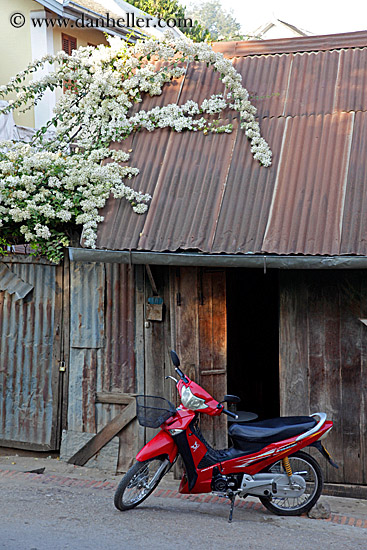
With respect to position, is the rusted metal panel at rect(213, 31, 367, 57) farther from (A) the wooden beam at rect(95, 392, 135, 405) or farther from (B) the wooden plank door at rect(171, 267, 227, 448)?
(A) the wooden beam at rect(95, 392, 135, 405)

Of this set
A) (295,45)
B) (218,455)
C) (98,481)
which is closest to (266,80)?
(295,45)

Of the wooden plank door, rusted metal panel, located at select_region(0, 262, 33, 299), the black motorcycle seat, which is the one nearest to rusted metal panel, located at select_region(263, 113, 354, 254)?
the wooden plank door

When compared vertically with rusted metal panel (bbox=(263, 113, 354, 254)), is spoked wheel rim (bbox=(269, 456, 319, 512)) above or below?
below

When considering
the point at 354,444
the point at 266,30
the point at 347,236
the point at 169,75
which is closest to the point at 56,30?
the point at 169,75

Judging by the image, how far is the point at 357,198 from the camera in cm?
703

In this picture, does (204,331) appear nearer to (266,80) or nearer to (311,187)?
(311,187)

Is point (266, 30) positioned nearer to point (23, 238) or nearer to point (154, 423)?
point (23, 238)

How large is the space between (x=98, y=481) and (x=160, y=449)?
178 centimetres

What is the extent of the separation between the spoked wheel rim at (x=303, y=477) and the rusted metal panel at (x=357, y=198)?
2.16m

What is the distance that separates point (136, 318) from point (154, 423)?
2039 millimetres

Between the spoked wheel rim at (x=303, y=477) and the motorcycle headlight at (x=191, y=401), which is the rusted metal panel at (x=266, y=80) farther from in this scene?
the spoked wheel rim at (x=303, y=477)

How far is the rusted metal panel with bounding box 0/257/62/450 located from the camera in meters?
8.24

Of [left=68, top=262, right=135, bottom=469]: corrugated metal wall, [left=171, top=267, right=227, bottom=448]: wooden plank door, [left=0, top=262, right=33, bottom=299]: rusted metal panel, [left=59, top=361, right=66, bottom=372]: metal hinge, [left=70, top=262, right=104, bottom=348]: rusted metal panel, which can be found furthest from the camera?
[left=0, top=262, right=33, bottom=299]: rusted metal panel

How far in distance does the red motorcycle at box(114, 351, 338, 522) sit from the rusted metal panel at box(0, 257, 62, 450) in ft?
7.98
